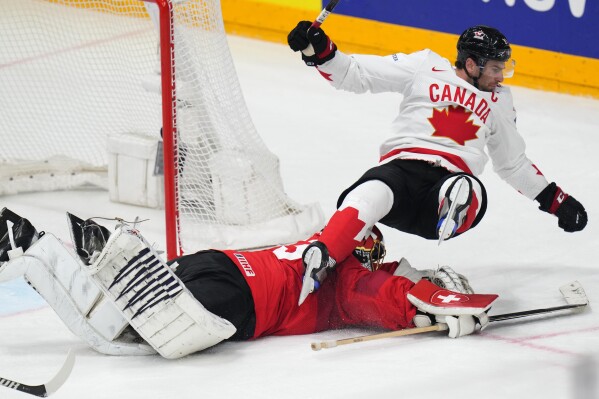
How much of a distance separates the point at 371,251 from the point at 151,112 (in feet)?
5.92

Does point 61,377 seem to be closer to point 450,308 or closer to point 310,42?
point 450,308

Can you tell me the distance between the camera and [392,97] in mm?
6590

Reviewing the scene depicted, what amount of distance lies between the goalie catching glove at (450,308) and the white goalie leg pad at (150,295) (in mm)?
587

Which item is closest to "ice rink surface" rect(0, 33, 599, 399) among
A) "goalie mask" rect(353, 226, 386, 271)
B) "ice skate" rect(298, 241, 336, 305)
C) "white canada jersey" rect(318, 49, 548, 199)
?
"ice skate" rect(298, 241, 336, 305)

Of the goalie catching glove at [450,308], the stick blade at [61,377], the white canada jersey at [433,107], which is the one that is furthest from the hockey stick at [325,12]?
the stick blade at [61,377]

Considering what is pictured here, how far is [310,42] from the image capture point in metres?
3.71

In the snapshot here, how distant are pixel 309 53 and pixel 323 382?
1.18 m

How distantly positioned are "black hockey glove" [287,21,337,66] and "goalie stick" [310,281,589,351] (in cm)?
95

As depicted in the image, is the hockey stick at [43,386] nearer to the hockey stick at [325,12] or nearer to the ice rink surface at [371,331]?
the ice rink surface at [371,331]

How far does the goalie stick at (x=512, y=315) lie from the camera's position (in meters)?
3.21

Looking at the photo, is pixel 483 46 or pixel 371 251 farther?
pixel 483 46

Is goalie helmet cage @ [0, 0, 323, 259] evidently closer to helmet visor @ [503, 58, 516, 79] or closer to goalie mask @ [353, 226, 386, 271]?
goalie mask @ [353, 226, 386, 271]

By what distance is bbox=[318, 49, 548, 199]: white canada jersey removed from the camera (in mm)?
3857

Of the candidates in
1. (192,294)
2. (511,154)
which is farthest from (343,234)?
(511,154)
